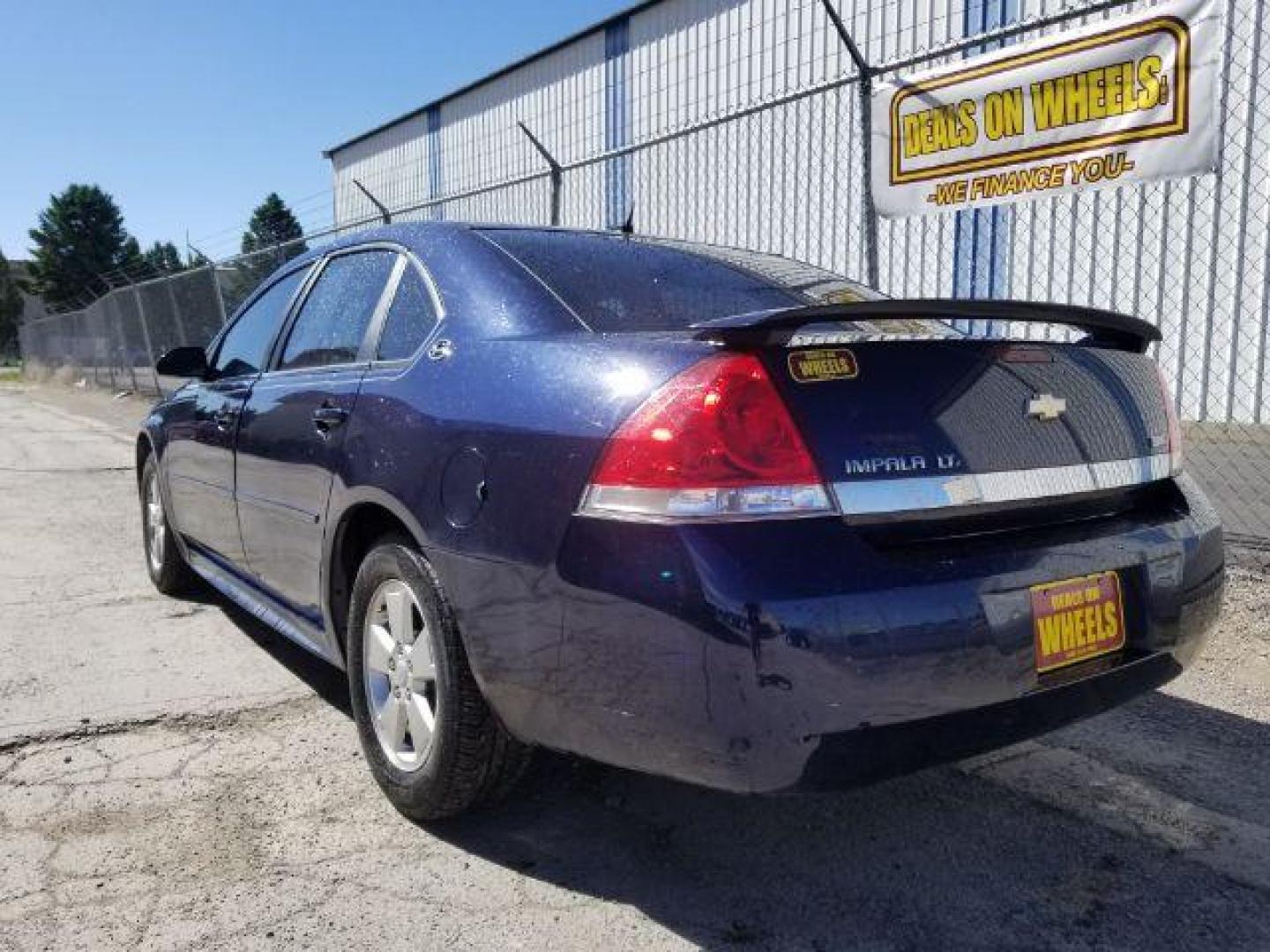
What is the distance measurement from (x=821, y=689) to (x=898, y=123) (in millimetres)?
4113

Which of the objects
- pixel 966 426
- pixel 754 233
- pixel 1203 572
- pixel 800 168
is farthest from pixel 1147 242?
pixel 966 426

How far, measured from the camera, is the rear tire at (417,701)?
240cm

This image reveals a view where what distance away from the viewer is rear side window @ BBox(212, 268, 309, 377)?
388 centimetres

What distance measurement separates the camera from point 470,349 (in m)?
2.54

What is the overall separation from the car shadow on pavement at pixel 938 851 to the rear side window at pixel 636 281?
49.4 inches

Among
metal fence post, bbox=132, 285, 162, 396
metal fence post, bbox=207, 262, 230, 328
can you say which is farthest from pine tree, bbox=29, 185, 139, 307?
metal fence post, bbox=207, 262, 230, 328

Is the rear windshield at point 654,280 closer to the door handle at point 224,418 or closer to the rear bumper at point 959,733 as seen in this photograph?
the rear bumper at point 959,733

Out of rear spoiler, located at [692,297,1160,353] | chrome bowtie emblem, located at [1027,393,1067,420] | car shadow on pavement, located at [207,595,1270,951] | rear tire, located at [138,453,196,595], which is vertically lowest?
car shadow on pavement, located at [207,595,1270,951]

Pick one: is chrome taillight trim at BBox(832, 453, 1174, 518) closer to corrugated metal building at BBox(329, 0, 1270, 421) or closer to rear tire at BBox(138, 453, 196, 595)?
corrugated metal building at BBox(329, 0, 1270, 421)

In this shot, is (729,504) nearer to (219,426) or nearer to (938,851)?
(938,851)

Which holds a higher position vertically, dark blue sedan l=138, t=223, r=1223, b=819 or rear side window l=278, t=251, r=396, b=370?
rear side window l=278, t=251, r=396, b=370

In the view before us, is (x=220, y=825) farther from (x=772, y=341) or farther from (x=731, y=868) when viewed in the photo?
(x=772, y=341)

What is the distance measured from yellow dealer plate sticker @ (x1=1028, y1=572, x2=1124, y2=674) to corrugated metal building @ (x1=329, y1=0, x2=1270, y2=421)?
276cm

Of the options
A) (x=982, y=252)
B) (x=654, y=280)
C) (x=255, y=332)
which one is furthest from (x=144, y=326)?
(x=654, y=280)
